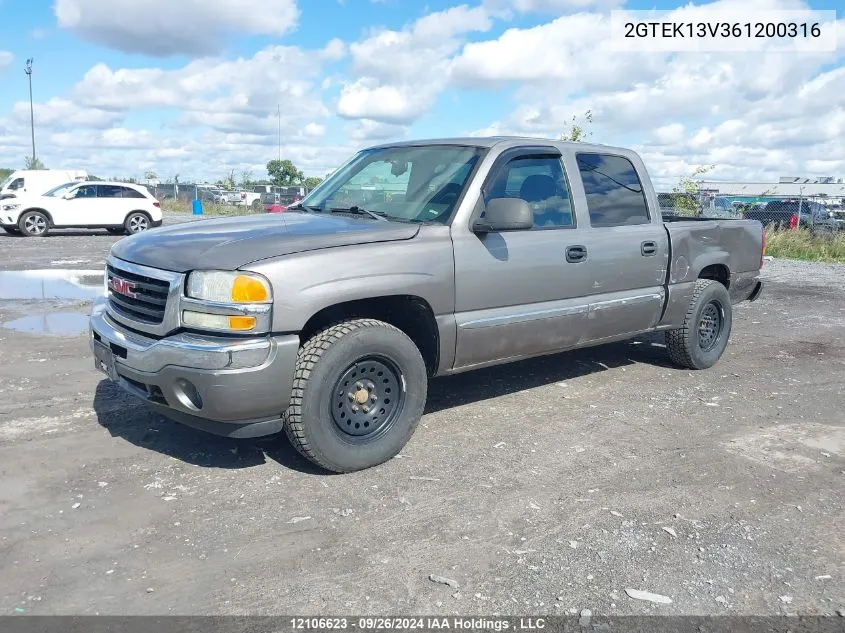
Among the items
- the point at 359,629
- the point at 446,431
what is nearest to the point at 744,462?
the point at 446,431

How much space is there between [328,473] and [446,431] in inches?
40.9

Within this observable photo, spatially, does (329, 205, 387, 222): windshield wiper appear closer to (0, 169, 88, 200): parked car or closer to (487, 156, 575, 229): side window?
(487, 156, 575, 229): side window

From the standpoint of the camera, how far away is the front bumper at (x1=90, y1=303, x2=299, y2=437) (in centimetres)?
366

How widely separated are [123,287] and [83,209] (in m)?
19.2

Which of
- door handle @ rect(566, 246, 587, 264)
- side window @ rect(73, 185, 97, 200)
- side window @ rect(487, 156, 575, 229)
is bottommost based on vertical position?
door handle @ rect(566, 246, 587, 264)

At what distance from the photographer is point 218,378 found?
11.9 ft

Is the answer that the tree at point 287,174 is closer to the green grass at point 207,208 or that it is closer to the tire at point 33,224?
the green grass at point 207,208

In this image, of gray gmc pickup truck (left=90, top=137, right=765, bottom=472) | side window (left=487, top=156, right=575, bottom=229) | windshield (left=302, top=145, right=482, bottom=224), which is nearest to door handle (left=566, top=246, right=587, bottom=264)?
gray gmc pickup truck (left=90, top=137, right=765, bottom=472)

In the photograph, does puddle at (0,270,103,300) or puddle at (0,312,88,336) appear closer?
puddle at (0,312,88,336)

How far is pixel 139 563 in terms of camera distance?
3.18 m

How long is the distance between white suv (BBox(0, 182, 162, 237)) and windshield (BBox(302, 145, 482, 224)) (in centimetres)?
1693

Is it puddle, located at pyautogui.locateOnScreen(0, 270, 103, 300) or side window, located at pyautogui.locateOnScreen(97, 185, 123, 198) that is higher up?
side window, located at pyautogui.locateOnScreen(97, 185, 123, 198)

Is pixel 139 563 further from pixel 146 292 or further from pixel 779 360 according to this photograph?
pixel 779 360

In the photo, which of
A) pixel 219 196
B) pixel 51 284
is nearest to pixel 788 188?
pixel 219 196
